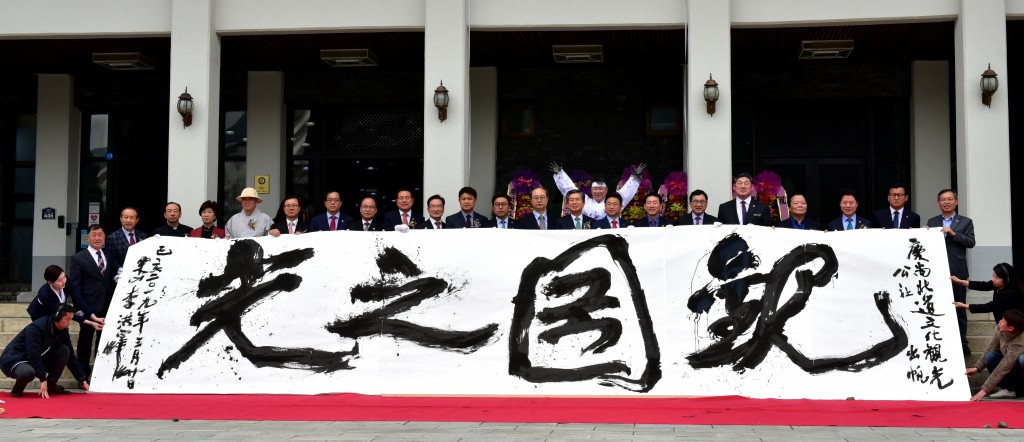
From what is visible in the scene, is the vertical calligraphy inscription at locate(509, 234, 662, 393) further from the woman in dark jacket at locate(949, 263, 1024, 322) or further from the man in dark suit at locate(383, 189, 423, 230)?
the woman in dark jacket at locate(949, 263, 1024, 322)

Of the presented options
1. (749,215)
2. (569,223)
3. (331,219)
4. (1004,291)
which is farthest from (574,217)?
(1004,291)

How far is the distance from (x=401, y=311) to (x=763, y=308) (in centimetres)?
330

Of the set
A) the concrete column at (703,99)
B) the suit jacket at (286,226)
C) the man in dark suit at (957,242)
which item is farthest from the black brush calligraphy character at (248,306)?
the man in dark suit at (957,242)

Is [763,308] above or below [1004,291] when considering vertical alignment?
below

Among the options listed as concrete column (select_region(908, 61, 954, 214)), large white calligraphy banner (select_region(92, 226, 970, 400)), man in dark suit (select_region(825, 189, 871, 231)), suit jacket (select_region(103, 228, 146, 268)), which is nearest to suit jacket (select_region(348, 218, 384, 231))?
large white calligraphy banner (select_region(92, 226, 970, 400))

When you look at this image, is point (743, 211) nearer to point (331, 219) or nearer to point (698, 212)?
point (698, 212)

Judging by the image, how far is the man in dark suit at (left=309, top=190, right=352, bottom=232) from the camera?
39.3ft

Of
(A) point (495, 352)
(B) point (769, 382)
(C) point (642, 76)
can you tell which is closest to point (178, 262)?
(A) point (495, 352)

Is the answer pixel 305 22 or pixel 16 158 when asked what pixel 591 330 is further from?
pixel 16 158

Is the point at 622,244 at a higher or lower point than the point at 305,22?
lower

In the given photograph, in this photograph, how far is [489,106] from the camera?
17.0 meters

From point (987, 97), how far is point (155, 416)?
9.67m

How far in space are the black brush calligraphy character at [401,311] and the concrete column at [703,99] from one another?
420 cm

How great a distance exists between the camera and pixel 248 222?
12.4 metres
